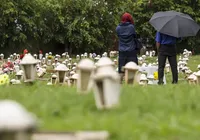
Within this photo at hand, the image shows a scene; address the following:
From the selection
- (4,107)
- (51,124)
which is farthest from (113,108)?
(4,107)

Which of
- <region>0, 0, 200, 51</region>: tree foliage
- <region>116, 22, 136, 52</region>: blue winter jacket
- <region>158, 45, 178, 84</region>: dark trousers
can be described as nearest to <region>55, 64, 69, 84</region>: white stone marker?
<region>158, 45, 178, 84</region>: dark trousers

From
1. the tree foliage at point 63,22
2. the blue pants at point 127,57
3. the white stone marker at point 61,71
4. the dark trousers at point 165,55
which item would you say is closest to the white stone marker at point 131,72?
the white stone marker at point 61,71

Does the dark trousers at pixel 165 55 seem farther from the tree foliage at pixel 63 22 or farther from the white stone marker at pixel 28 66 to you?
the tree foliage at pixel 63 22

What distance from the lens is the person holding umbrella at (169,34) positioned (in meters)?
9.65

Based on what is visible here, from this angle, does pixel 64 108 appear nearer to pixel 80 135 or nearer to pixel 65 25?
pixel 80 135

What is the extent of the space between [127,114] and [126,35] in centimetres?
611

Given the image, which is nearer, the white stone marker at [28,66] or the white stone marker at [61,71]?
the white stone marker at [28,66]

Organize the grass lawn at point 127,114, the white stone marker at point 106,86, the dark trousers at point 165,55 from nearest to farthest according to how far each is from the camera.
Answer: the grass lawn at point 127,114, the white stone marker at point 106,86, the dark trousers at point 165,55

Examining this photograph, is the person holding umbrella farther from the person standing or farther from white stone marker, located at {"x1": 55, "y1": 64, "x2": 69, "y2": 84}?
white stone marker, located at {"x1": 55, "y1": 64, "x2": 69, "y2": 84}

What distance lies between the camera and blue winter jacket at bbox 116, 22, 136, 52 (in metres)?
9.89

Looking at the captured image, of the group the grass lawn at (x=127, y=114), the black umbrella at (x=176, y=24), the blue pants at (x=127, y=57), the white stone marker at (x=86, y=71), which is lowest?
the grass lawn at (x=127, y=114)

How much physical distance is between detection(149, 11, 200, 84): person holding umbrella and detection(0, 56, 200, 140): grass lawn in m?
4.35

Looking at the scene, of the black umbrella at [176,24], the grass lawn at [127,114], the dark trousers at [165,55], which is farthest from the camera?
the black umbrella at [176,24]

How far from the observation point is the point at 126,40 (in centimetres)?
1007
